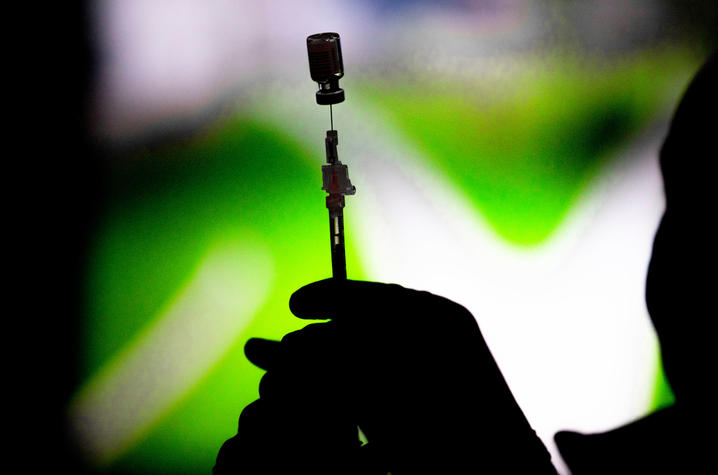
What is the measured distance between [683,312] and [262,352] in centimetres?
68

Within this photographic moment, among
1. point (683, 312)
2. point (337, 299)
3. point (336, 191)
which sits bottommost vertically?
point (683, 312)

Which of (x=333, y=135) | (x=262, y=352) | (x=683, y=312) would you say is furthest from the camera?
(x=683, y=312)

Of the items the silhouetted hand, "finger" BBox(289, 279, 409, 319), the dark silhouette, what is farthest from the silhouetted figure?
"finger" BBox(289, 279, 409, 319)

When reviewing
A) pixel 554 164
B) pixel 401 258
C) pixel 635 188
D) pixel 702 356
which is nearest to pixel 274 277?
pixel 401 258

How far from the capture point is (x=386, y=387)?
0.75 m

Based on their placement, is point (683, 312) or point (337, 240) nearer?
point (337, 240)

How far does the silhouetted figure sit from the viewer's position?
96 cm

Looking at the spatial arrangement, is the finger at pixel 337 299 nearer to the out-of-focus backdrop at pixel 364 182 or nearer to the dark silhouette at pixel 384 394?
the dark silhouette at pixel 384 394

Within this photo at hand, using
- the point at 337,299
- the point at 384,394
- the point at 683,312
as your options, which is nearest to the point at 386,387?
the point at 384,394

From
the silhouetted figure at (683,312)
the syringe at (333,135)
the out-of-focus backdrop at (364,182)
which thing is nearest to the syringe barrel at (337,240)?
the syringe at (333,135)

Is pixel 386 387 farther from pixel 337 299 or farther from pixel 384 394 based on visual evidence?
pixel 337 299

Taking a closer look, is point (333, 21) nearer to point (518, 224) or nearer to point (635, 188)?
point (518, 224)

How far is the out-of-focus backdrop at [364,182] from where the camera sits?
32.0 inches

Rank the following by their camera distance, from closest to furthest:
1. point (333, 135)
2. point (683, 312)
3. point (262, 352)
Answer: point (333, 135) < point (262, 352) < point (683, 312)
